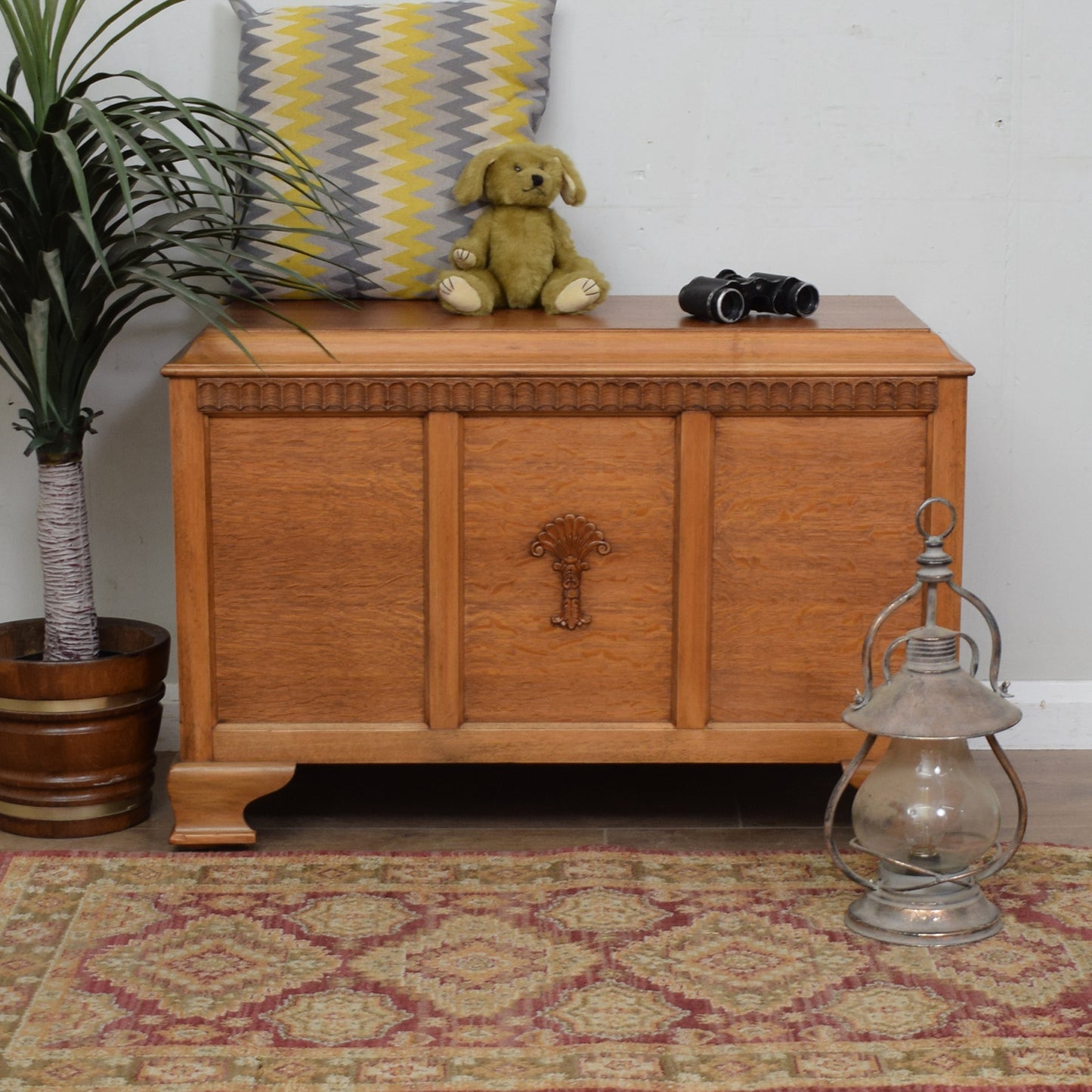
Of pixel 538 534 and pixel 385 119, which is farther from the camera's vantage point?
pixel 385 119

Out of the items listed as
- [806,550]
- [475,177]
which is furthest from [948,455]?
[475,177]

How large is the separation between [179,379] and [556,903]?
2.93 ft

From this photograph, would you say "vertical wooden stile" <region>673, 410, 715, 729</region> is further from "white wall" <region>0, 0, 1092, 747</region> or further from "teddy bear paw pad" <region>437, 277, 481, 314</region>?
"white wall" <region>0, 0, 1092, 747</region>

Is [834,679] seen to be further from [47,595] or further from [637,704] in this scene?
[47,595]

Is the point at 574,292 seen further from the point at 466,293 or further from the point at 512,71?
the point at 512,71

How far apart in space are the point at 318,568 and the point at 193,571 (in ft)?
0.58

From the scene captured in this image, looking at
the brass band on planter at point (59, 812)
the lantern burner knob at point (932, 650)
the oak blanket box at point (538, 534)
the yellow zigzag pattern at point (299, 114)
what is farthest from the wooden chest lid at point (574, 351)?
the brass band on planter at point (59, 812)

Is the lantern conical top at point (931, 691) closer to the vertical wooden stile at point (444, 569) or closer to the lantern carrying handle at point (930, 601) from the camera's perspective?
the lantern carrying handle at point (930, 601)

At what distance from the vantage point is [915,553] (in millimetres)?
2156

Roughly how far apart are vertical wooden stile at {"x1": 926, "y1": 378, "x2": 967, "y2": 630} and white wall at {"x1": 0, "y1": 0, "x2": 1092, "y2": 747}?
1.79 ft

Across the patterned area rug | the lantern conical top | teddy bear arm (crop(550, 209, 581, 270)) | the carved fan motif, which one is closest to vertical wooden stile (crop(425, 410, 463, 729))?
the carved fan motif

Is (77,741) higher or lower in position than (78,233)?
lower

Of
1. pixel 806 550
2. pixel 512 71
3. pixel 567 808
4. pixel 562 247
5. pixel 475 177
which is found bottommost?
pixel 567 808

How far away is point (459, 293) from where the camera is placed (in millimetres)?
2236
